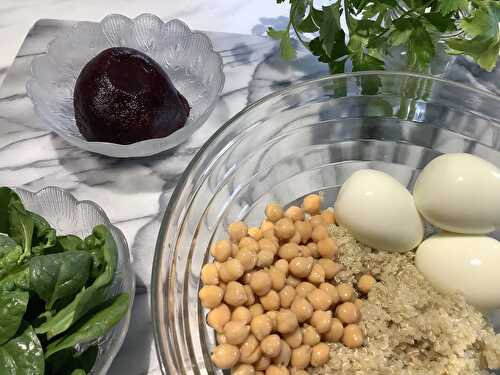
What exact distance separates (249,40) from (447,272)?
68 centimetres

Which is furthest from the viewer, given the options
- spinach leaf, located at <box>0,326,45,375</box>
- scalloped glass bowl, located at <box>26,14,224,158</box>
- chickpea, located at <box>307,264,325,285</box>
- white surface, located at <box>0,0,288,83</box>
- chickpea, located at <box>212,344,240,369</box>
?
white surface, located at <box>0,0,288,83</box>

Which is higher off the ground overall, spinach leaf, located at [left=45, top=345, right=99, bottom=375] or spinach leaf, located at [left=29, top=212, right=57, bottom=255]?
spinach leaf, located at [left=29, top=212, right=57, bottom=255]

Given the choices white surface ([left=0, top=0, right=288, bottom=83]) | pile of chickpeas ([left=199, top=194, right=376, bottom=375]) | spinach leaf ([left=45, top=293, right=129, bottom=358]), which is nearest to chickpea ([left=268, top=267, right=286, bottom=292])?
pile of chickpeas ([left=199, top=194, right=376, bottom=375])

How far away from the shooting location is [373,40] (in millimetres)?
832

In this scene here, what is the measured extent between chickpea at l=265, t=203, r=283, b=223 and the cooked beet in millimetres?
232

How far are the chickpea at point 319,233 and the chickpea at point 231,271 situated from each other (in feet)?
0.43

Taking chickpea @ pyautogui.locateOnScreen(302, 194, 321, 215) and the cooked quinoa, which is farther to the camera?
chickpea @ pyautogui.locateOnScreen(302, 194, 321, 215)

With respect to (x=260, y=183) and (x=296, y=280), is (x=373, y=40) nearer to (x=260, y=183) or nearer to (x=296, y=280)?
(x=260, y=183)

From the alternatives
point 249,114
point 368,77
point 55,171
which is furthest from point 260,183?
point 55,171

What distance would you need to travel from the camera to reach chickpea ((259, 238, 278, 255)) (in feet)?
2.55

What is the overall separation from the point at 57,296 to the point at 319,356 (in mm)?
346

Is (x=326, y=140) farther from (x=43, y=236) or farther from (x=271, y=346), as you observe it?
(x=43, y=236)

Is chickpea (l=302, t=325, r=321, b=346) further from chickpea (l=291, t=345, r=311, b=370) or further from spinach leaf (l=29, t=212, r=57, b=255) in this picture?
spinach leaf (l=29, t=212, r=57, b=255)

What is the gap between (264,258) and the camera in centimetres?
76
